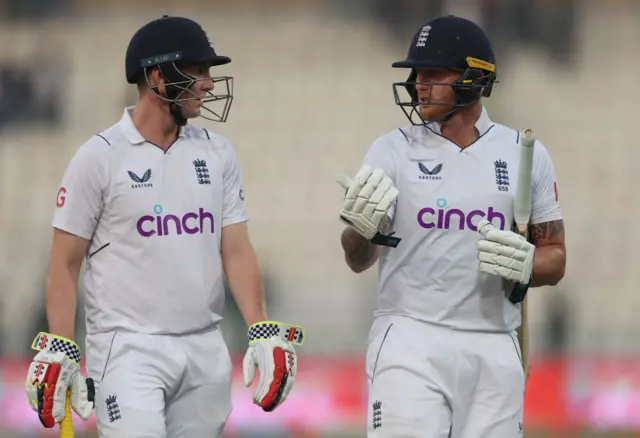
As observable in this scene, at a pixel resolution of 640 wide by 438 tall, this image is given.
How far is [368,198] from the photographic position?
4652 mm

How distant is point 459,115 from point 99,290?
1.48 m

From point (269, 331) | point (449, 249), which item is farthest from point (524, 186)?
point (269, 331)

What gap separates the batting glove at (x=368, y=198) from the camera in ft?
15.3

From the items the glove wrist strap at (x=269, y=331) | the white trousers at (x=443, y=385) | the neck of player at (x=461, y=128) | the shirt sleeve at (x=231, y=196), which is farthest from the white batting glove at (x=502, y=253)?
the shirt sleeve at (x=231, y=196)

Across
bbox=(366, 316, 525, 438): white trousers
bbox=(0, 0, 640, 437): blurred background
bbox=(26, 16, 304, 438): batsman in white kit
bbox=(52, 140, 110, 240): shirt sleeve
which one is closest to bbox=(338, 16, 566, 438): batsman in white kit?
bbox=(366, 316, 525, 438): white trousers

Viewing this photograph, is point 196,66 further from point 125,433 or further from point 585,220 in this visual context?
point 585,220

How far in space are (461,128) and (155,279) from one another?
49.8 inches

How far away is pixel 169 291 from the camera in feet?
16.2

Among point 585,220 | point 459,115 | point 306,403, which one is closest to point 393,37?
point 585,220

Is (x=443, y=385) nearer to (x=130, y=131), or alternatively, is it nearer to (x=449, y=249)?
(x=449, y=249)

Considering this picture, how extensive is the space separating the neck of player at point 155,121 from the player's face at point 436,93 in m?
0.94

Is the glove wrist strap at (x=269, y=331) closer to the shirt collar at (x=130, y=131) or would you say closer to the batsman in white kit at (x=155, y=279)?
the batsman in white kit at (x=155, y=279)

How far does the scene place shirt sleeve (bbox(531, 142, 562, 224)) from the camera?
5.07m

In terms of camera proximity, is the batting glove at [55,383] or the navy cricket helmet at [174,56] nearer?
the batting glove at [55,383]
